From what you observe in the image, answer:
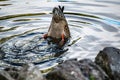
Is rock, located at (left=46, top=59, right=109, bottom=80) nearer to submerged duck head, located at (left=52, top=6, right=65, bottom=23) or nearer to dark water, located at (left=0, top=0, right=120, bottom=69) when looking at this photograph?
dark water, located at (left=0, top=0, right=120, bottom=69)

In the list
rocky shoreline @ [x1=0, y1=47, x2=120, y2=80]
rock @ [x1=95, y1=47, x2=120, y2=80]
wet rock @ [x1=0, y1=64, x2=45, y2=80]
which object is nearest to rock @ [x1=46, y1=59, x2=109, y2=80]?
rocky shoreline @ [x1=0, y1=47, x2=120, y2=80]

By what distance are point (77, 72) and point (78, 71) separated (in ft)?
0.14

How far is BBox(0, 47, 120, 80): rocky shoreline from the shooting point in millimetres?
5648

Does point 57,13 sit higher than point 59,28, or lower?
higher

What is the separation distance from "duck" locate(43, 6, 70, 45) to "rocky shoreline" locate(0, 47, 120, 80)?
9.53ft

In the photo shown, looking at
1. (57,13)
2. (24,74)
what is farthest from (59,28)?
(24,74)

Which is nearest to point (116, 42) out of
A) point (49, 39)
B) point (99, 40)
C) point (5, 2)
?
point (99, 40)

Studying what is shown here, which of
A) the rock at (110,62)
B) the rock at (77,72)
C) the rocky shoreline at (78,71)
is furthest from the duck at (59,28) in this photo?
the rock at (77,72)

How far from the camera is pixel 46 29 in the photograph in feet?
32.6

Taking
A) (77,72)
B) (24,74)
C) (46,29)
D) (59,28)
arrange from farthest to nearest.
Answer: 1. (46,29)
2. (59,28)
3. (77,72)
4. (24,74)

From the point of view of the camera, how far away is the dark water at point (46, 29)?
7.94 m

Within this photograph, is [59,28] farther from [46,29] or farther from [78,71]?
[78,71]

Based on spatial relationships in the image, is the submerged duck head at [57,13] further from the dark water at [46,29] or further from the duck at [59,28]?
the dark water at [46,29]

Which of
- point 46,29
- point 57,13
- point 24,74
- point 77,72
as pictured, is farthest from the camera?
point 46,29
